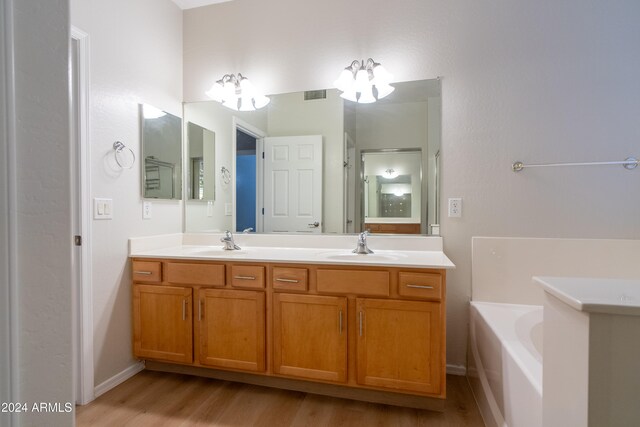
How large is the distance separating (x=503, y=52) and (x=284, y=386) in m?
2.46

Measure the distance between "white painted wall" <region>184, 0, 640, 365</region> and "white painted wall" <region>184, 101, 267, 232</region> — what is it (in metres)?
0.81

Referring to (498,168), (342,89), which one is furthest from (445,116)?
(342,89)

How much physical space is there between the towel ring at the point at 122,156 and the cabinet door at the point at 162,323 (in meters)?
0.78

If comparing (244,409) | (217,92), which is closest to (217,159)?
(217,92)

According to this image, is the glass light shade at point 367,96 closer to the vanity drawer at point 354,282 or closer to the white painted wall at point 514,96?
the white painted wall at point 514,96

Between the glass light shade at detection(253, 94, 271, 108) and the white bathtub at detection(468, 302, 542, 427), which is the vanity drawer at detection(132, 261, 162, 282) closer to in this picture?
the glass light shade at detection(253, 94, 271, 108)

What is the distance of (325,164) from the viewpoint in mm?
2240

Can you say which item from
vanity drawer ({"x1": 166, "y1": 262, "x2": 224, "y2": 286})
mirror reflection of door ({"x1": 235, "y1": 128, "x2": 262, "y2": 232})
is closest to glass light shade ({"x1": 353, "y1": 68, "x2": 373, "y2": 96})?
mirror reflection of door ({"x1": 235, "y1": 128, "x2": 262, "y2": 232})

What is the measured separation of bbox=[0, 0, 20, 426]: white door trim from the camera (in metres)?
0.35

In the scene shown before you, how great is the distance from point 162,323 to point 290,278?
908mm

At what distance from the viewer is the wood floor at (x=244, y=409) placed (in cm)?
155

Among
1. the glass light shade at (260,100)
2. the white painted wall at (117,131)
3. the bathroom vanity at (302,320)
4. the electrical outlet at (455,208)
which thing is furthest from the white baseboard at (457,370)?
the glass light shade at (260,100)

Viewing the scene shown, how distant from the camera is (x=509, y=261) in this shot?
1910mm

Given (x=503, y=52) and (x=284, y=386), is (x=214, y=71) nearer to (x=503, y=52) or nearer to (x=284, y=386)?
(x=503, y=52)
